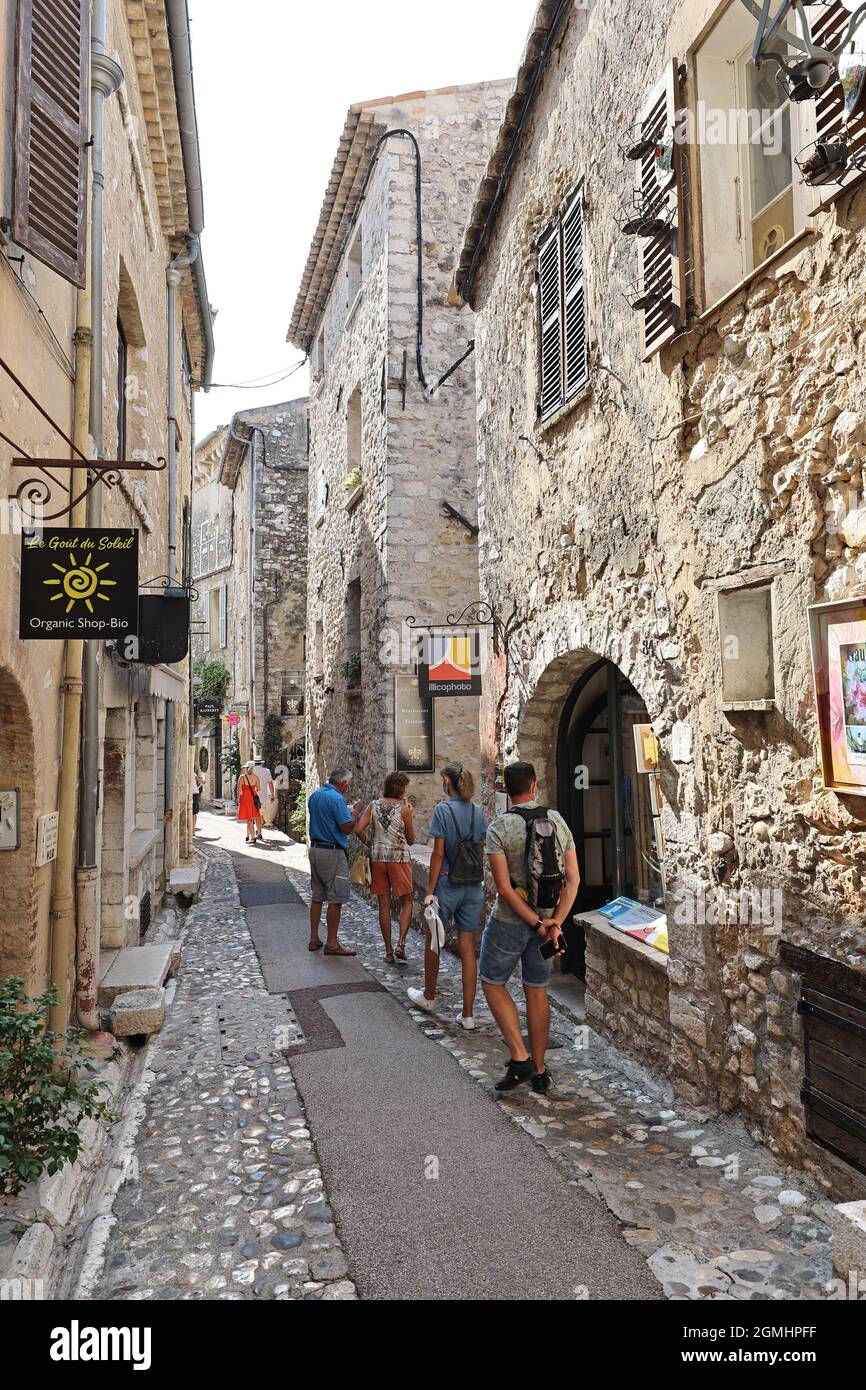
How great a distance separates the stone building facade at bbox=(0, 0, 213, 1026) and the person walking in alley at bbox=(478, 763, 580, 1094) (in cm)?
217

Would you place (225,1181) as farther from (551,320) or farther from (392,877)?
(551,320)

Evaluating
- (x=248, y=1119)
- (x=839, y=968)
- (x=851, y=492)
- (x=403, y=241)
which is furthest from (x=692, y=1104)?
(x=403, y=241)

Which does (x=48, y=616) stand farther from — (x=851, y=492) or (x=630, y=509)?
(x=851, y=492)

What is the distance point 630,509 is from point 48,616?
113 inches

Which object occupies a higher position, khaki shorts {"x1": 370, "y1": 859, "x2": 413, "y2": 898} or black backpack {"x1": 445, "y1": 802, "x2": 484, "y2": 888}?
black backpack {"x1": 445, "y1": 802, "x2": 484, "y2": 888}

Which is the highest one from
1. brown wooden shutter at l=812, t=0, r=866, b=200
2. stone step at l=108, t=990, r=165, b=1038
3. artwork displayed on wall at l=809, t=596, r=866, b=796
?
brown wooden shutter at l=812, t=0, r=866, b=200

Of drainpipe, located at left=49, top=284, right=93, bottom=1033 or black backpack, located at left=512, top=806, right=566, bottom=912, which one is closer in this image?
black backpack, located at left=512, top=806, right=566, bottom=912

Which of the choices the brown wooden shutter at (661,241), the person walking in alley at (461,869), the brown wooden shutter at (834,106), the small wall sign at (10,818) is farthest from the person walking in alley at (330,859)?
the brown wooden shutter at (834,106)

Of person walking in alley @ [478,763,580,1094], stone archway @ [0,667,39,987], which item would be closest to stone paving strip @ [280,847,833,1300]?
person walking in alley @ [478,763,580,1094]

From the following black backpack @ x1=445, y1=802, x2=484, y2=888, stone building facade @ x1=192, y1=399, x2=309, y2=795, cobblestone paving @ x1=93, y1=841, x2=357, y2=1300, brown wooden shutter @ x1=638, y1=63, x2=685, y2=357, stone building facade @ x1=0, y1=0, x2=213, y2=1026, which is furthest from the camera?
stone building facade @ x1=192, y1=399, x2=309, y2=795

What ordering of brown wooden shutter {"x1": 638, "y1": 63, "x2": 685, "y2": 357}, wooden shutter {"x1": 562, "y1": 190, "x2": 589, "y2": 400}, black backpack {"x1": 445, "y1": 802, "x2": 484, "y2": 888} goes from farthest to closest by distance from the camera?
black backpack {"x1": 445, "y1": 802, "x2": 484, "y2": 888}, wooden shutter {"x1": 562, "y1": 190, "x2": 589, "y2": 400}, brown wooden shutter {"x1": 638, "y1": 63, "x2": 685, "y2": 357}

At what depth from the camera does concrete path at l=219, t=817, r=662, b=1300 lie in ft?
8.98

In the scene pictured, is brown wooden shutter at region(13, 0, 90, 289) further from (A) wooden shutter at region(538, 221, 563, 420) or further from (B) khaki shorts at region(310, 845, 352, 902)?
(B) khaki shorts at region(310, 845, 352, 902)

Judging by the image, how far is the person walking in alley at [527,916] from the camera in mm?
4281
